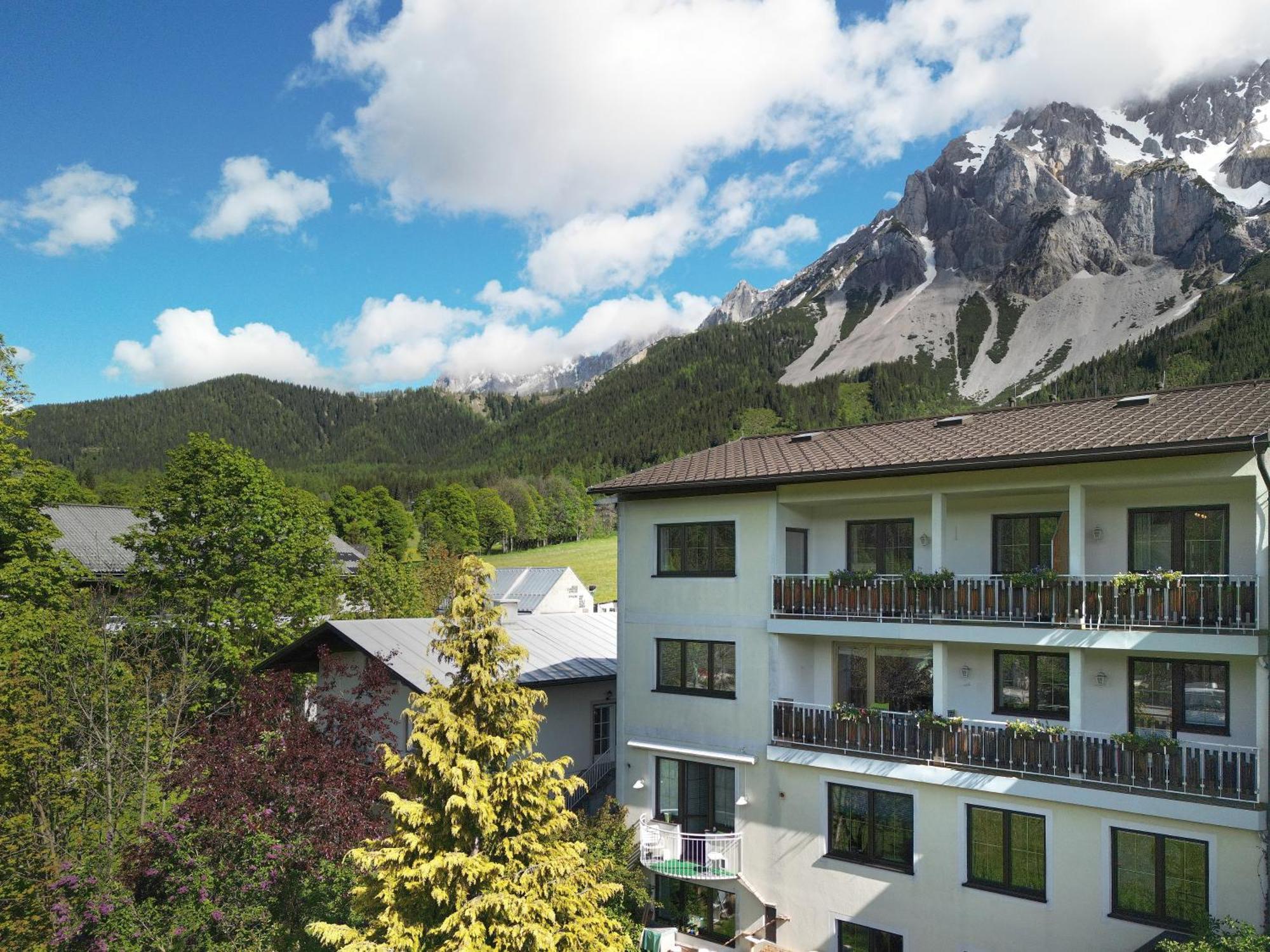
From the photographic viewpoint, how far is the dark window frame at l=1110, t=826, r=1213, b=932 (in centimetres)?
1291

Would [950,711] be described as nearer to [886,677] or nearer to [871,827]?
[886,677]

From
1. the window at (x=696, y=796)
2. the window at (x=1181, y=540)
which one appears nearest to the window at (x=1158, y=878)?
the window at (x=1181, y=540)

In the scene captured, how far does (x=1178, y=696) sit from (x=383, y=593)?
1651 inches

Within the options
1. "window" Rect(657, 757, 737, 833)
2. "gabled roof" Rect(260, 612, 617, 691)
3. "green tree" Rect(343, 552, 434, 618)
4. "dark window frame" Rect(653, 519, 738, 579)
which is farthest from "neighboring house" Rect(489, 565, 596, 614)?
"window" Rect(657, 757, 737, 833)

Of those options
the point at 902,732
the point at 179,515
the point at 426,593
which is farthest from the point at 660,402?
the point at 902,732

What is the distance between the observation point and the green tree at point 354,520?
104 metres

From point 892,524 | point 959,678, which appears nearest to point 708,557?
point 892,524

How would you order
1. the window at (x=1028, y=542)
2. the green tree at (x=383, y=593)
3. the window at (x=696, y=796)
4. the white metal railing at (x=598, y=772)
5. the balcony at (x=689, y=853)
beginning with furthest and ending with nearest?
the green tree at (x=383, y=593) → the white metal railing at (x=598, y=772) → the window at (x=696, y=796) → the balcony at (x=689, y=853) → the window at (x=1028, y=542)

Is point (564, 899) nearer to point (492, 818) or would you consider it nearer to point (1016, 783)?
point (492, 818)

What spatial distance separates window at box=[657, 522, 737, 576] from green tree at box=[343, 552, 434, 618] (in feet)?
102

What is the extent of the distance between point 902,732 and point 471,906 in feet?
30.2

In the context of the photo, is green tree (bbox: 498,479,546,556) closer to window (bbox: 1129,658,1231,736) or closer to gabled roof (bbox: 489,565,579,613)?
gabled roof (bbox: 489,565,579,613)

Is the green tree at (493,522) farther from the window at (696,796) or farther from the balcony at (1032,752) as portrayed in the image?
the balcony at (1032,752)

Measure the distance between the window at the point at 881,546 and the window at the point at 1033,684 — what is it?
262 cm
